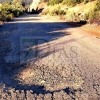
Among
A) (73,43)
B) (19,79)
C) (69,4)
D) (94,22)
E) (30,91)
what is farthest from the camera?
(69,4)

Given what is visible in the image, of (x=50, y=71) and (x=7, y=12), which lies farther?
(x=7, y=12)

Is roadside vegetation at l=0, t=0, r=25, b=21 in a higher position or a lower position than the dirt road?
lower

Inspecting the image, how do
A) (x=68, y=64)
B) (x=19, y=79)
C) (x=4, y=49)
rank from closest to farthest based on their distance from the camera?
(x=19, y=79)
(x=68, y=64)
(x=4, y=49)

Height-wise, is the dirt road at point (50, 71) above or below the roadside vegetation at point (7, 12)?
above

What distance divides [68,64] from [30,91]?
2858 mm

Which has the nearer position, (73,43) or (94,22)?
(73,43)

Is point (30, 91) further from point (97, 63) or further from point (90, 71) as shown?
point (97, 63)

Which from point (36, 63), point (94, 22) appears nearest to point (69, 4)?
point (94, 22)

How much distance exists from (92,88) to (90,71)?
1519 millimetres

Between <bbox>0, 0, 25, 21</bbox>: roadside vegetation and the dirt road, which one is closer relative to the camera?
the dirt road

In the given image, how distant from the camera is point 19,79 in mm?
7613

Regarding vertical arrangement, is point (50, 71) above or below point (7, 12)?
above

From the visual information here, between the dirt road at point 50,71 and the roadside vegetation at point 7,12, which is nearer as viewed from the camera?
the dirt road at point 50,71

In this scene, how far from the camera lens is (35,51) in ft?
37.8
